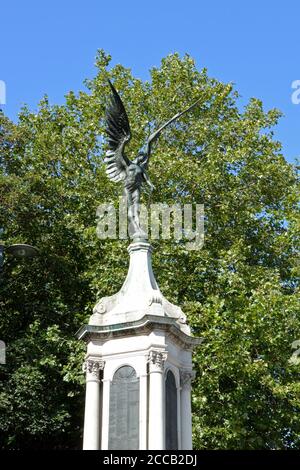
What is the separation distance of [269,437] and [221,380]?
184 centimetres

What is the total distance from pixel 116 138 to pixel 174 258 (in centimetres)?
887

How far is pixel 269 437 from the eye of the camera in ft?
62.1

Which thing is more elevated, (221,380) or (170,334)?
(221,380)

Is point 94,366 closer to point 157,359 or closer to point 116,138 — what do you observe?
point 157,359

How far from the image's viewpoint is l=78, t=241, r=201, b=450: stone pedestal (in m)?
10.7

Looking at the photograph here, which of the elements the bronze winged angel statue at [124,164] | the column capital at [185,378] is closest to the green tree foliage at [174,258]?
the column capital at [185,378]

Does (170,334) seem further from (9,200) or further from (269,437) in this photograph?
(9,200)

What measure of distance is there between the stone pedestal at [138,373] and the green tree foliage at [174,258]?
617 cm

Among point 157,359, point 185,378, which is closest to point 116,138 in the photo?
point 157,359

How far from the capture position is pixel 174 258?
2178 centimetres

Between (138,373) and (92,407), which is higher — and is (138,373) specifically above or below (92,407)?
above

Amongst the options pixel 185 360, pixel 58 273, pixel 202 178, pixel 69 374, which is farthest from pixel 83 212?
pixel 185 360

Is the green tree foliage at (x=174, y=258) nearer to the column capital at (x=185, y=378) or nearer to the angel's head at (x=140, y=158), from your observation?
the column capital at (x=185, y=378)

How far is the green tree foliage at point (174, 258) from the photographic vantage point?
18.7m
